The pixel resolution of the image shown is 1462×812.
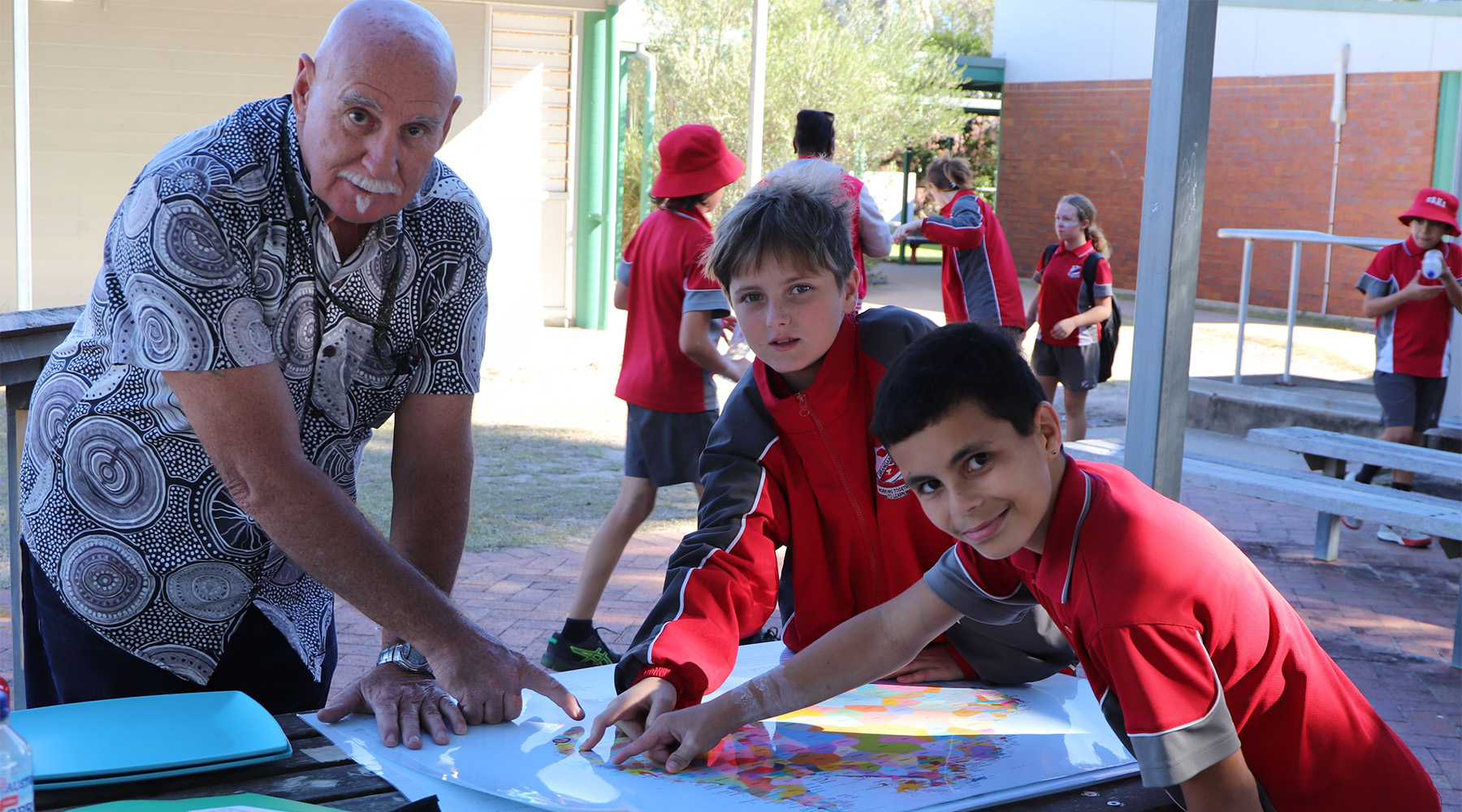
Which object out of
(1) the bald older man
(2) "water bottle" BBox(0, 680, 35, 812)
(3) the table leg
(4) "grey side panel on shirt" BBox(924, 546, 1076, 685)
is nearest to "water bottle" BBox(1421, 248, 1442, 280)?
(3) the table leg

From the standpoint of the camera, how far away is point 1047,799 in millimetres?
1475

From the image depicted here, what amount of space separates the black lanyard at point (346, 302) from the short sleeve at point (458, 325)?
0.03 meters

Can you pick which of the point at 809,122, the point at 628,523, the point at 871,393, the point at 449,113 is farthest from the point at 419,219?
the point at 809,122

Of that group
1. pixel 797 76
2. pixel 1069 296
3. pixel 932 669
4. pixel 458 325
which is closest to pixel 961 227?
pixel 1069 296

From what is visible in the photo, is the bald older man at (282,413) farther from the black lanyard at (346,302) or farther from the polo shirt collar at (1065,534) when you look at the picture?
the polo shirt collar at (1065,534)

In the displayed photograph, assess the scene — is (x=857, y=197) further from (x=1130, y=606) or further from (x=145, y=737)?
(x=145, y=737)

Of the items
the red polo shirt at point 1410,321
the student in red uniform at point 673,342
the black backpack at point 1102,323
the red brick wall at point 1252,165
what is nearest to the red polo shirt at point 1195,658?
the student in red uniform at point 673,342

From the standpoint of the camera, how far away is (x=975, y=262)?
6742mm

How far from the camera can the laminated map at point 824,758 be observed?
1456mm

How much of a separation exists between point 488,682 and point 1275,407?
8192 millimetres

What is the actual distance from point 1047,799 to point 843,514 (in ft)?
2.06

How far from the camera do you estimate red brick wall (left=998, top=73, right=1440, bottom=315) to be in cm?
1620

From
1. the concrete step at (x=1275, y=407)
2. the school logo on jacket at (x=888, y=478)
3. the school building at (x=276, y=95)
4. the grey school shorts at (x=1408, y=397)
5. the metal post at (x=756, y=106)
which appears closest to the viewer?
the school logo on jacket at (x=888, y=478)

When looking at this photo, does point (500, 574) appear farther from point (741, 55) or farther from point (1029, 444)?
Answer: point (741, 55)
